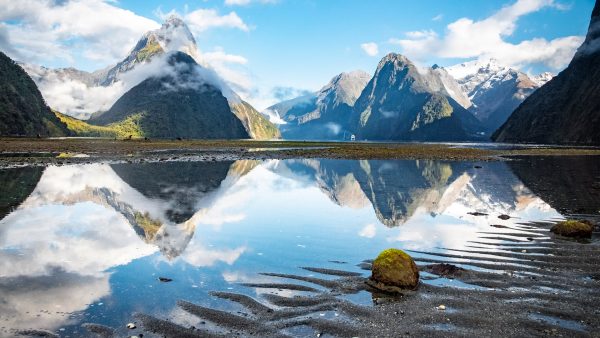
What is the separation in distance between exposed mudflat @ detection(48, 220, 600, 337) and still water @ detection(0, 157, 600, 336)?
606 mm

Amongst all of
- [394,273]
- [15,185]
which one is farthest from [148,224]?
[15,185]

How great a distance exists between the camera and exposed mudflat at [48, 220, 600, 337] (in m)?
10.3

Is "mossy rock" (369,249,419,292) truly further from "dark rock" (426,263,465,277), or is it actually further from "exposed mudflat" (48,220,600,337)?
"dark rock" (426,263,465,277)

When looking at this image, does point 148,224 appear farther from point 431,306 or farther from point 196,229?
point 431,306

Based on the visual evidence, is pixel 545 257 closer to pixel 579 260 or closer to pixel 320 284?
pixel 579 260

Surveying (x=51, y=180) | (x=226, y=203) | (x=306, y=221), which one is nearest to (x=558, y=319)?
(x=306, y=221)

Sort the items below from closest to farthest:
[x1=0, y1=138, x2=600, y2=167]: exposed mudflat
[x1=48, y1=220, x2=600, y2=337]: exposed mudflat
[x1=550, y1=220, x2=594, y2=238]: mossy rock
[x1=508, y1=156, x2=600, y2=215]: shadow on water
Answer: [x1=48, y1=220, x2=600, y2=337]: exposed mudflat, [x1=550, y1=220, x2=594, y2=238]: mossy rock, [x1=508, y1=156, x2=600, y2=215]: shadow on water, [x1=0, y1=138, x2=600, y2=167]: exposed mudflat

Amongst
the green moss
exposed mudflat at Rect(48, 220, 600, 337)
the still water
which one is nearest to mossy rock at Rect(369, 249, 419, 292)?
exposed mudflat at Rect(48, 220, 600, 337)

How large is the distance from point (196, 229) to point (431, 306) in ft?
47.3

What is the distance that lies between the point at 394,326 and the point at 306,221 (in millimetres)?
15690

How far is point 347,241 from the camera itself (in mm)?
20891

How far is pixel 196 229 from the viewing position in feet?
76.1

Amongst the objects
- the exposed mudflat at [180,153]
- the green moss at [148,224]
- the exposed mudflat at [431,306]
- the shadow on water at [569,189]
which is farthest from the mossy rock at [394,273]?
the exposed mudflat at [180,153]

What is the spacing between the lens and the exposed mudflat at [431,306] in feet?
33.8
